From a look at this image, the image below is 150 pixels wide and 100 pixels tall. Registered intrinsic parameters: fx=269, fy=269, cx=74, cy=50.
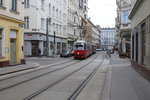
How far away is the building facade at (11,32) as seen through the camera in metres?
22.5

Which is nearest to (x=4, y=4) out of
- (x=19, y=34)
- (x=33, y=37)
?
(x=19, y=34)

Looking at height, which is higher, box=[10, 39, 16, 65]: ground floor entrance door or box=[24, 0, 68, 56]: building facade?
box=[24, 0, 68, 56]: building facade

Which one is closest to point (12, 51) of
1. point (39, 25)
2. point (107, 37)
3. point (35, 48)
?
point (39, 25)

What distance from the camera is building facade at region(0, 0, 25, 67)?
22516 millimetres

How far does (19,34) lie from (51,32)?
24.5m

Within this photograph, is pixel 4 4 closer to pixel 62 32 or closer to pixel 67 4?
pixel 62 32

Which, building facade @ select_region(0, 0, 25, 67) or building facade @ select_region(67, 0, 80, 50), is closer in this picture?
→ building facade @ select_region(0, 0, 25, 67)

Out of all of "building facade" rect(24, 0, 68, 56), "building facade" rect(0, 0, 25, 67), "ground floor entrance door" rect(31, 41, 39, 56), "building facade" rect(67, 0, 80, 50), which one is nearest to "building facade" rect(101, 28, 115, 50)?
"building facade" rect(67, 0, 80, 50)

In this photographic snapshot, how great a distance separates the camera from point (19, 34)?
2611cm

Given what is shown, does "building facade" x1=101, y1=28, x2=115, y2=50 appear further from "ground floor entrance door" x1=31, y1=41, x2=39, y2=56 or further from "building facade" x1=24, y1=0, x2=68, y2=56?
"ground floor entrance door" x1=31, y1=41, x2=39, y2=56

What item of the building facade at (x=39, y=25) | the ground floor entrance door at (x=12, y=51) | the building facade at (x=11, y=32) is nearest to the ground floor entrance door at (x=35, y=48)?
the building facade at (x=39, y=25)

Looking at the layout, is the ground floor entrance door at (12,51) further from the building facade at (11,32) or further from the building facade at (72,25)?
the building facade at (72,25)

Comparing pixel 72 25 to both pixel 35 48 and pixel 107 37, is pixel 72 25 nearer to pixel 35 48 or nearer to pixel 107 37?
pixel 35 48

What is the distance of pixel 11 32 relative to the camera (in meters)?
24.4
